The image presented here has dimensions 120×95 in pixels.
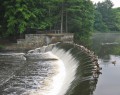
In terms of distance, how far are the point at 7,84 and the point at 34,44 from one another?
22.1 meters

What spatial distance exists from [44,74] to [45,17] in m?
26.7

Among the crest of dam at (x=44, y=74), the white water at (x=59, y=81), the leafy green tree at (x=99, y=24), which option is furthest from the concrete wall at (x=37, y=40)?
the leafy green tree at (x=99, y=24)

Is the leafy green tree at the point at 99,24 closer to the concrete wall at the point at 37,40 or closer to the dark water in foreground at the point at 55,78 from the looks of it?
the concrete wall at the point at 37,40

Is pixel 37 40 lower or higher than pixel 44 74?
higher

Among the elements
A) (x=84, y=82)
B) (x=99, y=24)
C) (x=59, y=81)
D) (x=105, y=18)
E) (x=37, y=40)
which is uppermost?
(x=105, y=18)

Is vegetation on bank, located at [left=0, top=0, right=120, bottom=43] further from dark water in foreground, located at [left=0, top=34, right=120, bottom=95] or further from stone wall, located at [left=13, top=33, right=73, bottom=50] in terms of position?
dark water in foreground, located at [left=0, top=34, right=120, bottom=95]

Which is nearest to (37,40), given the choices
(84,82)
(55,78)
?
(55,78)

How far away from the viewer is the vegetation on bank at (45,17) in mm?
41062

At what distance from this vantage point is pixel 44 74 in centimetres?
2197

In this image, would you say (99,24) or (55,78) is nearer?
(55,78)

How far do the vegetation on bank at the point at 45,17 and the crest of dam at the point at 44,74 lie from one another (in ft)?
40.4

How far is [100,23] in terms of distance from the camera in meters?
104

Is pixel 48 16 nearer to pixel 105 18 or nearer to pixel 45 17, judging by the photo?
pixel 45 17

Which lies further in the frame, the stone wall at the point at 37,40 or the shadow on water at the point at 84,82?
the stone wall at the point at 37,40
